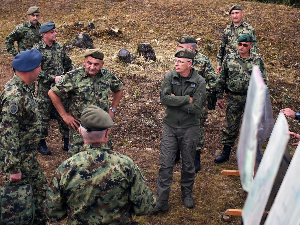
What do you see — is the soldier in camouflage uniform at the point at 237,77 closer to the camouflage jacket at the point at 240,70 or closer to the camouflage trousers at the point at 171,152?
the camouflage jacket at the point at 240,70

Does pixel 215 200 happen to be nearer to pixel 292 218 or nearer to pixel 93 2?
pixel 292 218

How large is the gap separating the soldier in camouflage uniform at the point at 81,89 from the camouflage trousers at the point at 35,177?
1.70 ft

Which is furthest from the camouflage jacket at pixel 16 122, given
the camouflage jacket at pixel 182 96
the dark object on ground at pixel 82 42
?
the dark object on ground at pixel 82 42

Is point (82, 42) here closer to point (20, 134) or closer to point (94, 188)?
point (20, 134)

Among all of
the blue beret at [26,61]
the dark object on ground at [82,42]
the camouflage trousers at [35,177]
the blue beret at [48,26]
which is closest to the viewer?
the blue beret at [26,61]

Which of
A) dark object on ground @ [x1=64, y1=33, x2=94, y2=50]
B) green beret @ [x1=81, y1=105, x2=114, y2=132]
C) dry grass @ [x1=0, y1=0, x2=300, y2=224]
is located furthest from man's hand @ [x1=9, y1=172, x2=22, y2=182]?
dark object on ground @ [x1=64, y1=33, x2=94, y2=50]

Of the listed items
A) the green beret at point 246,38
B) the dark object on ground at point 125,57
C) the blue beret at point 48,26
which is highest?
the green beret at point 246,38

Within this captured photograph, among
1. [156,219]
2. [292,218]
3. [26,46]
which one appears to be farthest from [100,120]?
[26,46]

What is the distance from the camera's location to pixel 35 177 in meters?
3.93

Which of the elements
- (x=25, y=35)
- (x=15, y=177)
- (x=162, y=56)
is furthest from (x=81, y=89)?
(x=162, y=56)

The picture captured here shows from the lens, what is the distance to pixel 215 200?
493 centimetres

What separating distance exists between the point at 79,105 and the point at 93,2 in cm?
1241

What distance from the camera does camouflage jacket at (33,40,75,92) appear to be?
5.88 meters

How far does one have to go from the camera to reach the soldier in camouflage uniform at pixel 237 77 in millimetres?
5340
